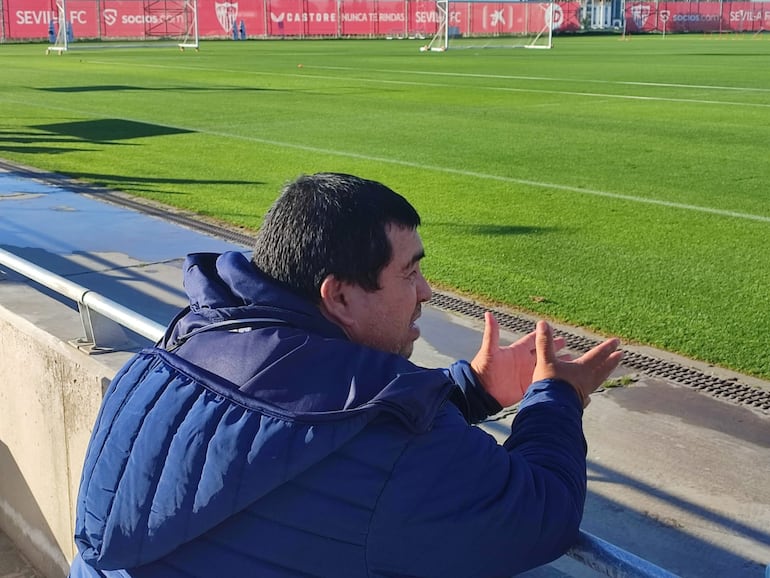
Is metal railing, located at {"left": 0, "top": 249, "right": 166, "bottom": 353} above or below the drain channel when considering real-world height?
above

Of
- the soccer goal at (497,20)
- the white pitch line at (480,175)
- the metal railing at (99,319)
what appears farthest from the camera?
the soccer goal at (497,20)

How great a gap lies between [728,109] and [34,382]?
16.4m

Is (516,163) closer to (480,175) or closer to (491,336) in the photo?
(480,175)

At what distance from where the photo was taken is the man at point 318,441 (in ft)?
5.63

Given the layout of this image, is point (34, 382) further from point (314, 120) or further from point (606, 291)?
point (314, 120)

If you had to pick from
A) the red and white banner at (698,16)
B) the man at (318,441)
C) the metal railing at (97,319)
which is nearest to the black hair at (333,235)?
the man at (318,441)

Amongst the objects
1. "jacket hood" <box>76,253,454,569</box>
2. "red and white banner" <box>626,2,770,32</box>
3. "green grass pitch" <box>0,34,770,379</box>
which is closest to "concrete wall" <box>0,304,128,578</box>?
"jacket hood" <box>76,253,454,569</box>

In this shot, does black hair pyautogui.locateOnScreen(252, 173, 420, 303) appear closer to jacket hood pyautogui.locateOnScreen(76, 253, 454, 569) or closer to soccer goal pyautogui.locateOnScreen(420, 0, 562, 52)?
jacket hood pyautogui.locateOnScreen(76, 253, 454, 569)

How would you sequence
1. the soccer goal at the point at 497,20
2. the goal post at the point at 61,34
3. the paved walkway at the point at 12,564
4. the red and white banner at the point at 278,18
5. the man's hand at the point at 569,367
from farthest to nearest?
the soccer goal at the point at 497,20 < the red and white banner at the point at 278,18 < the goal post at the point at 61,34 < the paved walkway at the point at 12,564 < the man's hand at the point at 569,367

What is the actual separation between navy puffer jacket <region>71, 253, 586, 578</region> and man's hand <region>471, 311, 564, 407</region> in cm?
34

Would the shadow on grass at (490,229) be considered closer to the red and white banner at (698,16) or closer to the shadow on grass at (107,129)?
the shadow on grass at (107,129)

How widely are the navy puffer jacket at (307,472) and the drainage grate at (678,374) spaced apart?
3169 mm

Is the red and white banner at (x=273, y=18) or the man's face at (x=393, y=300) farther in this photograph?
the red and white banner at (x=273, y=18)

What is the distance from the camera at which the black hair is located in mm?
1904
